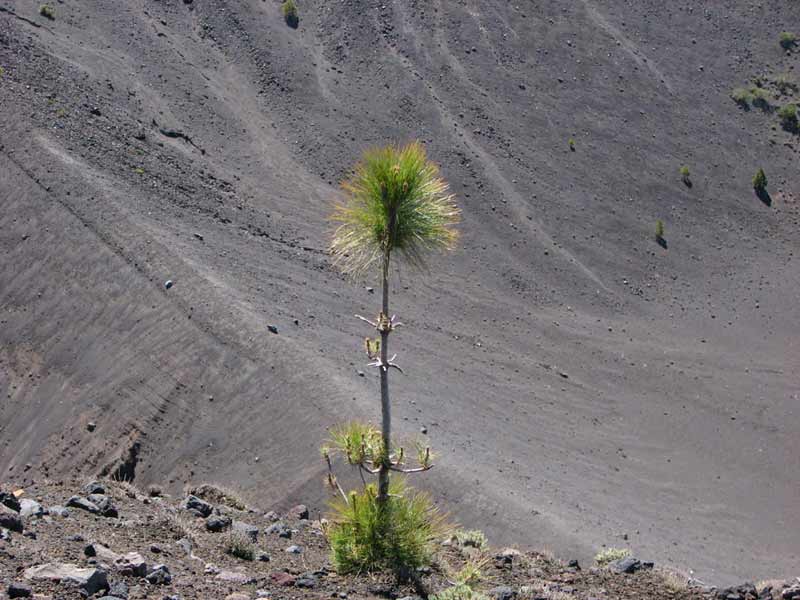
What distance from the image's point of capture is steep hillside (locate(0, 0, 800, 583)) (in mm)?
20328

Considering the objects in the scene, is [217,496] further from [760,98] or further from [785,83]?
[785,83]

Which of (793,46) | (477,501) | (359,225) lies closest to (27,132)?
(477,501)

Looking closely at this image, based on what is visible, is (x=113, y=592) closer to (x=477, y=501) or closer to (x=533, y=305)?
(x=477, y=501)

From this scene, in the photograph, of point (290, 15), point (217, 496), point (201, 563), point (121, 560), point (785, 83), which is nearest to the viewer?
point (121, 560)

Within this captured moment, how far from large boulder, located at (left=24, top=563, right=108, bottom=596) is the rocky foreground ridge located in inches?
0.4

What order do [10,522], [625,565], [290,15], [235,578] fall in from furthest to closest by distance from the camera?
[290,15], [625,565], [10,522], [235,578]

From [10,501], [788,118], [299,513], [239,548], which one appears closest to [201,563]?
[239,548]

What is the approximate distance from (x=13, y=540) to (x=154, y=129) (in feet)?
77.5

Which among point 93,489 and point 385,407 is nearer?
point 385,407

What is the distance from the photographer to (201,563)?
428 inches

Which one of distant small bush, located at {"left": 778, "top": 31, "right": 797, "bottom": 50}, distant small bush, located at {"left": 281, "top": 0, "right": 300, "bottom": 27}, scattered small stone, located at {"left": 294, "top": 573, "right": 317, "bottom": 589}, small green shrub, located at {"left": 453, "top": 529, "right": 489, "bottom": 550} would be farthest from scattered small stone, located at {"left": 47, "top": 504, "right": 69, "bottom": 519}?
distant small bush, located at {"left": 778, "top": 31, "right": 797, "bottom": 50}

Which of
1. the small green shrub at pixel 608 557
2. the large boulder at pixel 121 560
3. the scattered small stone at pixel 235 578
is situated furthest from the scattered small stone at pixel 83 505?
the small green shrub at pixel 608 557

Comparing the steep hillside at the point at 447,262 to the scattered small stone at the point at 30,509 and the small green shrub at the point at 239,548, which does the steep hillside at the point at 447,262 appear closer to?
the small green shrub at the point at 239,548

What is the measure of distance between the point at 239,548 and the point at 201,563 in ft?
2.89
